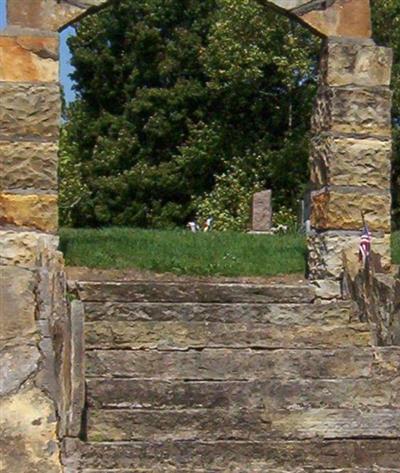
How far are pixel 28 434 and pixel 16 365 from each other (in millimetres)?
343

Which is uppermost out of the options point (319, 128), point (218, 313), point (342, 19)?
point (342, 19)

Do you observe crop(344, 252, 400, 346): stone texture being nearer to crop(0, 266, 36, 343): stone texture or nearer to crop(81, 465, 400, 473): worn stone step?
crop(81, 465, 400, 473): worn stone step

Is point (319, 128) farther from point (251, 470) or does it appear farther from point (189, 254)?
point (251, 470)

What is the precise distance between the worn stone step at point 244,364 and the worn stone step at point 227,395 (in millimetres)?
261

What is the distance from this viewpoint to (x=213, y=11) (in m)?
34.4

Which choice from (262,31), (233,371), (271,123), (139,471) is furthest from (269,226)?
(139,471)

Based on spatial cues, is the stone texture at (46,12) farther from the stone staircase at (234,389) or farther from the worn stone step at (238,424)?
the worn stone step at (238,424)

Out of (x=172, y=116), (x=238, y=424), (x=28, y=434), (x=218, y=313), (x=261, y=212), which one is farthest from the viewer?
(x=172, y=116)

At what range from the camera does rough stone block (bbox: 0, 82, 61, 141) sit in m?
10.3

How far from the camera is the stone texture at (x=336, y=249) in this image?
10.5 meters

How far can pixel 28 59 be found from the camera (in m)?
10.3

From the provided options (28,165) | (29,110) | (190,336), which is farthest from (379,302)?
(29,110)

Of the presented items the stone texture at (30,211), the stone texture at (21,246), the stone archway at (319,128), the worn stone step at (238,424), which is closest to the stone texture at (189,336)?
the worn stone step at (238,424)

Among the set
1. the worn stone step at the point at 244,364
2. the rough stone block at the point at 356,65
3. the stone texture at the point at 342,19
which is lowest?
the worn stone step at the point at 244,364
